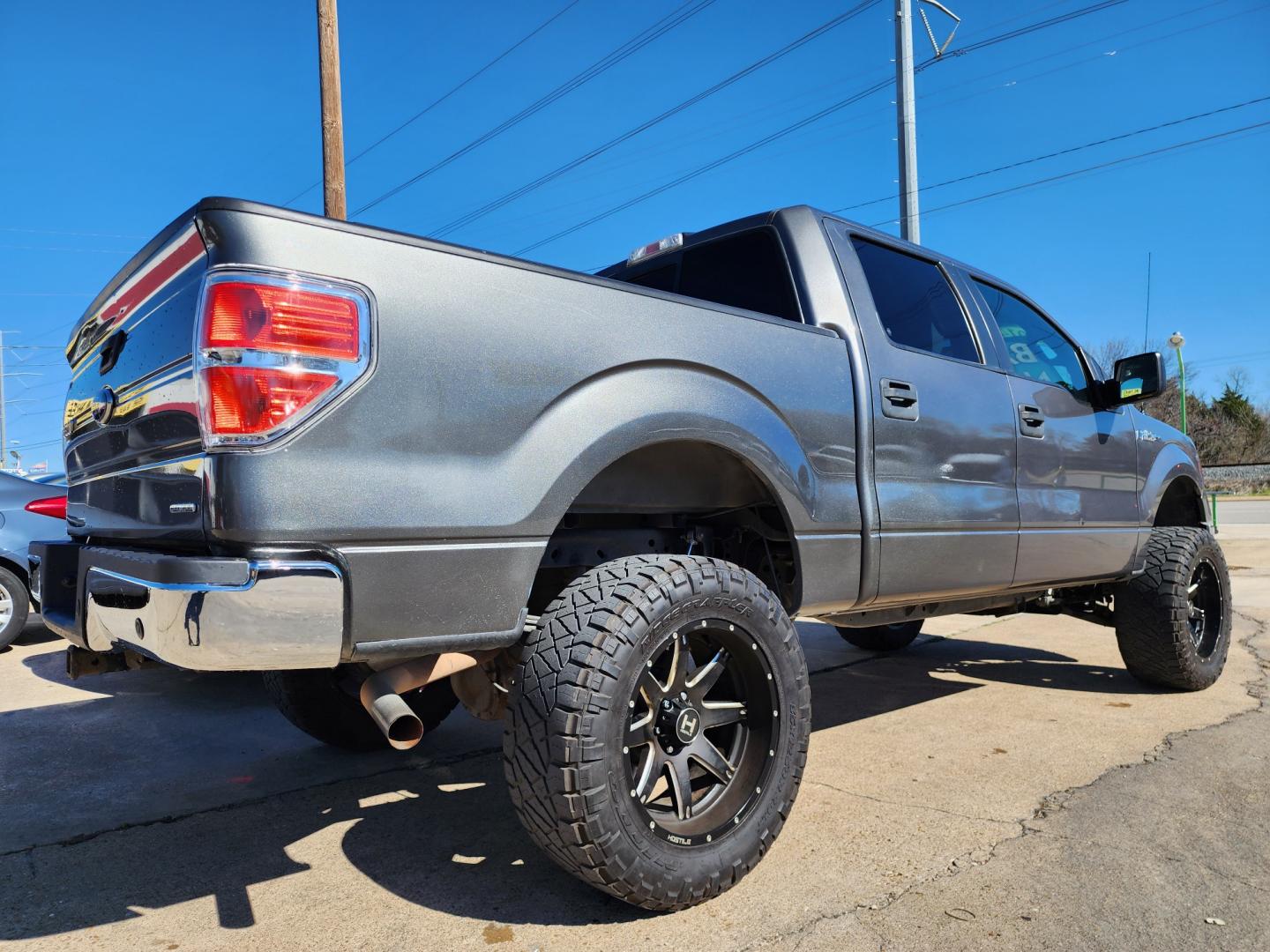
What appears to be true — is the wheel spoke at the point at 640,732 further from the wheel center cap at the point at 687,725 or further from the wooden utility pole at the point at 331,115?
the wooden utility pole at the point at 331,115

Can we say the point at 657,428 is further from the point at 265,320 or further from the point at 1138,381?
the point at 1138,381

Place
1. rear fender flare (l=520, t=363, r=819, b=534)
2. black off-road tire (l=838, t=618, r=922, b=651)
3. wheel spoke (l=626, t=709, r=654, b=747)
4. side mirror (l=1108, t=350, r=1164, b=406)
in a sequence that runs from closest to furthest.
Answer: rear fender flare (l=520, t=363, r=819, b=534) < wheel spoke (l=626, t=709, r=654, b=747) < side mirror (l=1108, t=350, r=1164, b=406) < black off-road tire (l=838, t=618, r=922, b=651)

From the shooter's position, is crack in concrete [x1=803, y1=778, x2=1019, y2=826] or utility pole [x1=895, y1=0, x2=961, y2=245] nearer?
crack in concrete [x1=803, y1=778, x2=1019, y2=826]

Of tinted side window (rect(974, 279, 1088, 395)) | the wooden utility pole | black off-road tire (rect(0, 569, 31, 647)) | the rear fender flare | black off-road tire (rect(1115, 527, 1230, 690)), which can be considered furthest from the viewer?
the wooden utility pole

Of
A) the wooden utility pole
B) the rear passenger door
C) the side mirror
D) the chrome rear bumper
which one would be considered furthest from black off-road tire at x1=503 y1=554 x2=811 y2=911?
the wooden utility pole

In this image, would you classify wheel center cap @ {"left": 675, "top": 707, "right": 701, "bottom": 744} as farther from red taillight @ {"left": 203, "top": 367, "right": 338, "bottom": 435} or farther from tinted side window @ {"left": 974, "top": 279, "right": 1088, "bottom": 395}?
tinted side window @ {"left": 974, "top": 279, "right": 1088, "bottom": 395}

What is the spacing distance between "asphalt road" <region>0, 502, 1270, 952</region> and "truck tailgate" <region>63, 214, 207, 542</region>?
3.32 feet

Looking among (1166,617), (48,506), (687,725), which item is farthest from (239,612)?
(48,506)

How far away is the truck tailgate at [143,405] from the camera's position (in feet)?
6.63

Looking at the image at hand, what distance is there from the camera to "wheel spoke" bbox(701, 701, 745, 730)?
2.47 meters

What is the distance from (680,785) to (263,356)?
4.83 ft

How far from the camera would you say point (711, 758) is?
2.48 metres

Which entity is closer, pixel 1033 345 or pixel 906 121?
pixel 1033 345

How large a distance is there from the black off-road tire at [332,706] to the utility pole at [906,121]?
30.4 feet
